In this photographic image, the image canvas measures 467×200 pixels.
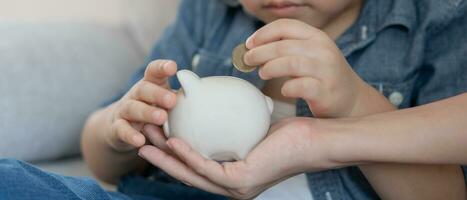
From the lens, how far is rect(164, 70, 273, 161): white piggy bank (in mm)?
623

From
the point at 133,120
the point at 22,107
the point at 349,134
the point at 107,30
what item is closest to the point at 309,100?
the point at 349,134

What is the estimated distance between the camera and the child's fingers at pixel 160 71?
675 millimetres

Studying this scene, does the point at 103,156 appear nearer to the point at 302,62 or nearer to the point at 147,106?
the point at 147,106

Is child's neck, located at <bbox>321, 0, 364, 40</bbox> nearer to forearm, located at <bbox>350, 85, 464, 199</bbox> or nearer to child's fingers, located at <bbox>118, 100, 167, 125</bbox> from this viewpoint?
forearm, located at <bbox>350, 85, 464, 199</bbox>

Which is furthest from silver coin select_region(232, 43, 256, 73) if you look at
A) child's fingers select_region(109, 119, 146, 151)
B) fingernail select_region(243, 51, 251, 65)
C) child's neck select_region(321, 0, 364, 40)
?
child's neck select_region(321, 0, 364, 40)

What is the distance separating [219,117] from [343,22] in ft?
1.23

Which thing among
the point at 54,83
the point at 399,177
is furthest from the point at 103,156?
the point at 399,177

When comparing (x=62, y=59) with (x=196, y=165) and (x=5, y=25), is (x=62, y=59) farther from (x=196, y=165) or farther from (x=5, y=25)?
(x=196, y=165)

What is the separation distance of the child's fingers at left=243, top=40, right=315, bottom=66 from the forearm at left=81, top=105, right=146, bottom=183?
13.0 inches

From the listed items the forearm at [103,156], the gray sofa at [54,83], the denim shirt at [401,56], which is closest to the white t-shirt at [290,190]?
the denim shirt at [401,56]

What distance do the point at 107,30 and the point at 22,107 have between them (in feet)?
0.94

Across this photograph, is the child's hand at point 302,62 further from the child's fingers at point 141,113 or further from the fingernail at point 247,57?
the child's fingers at point 141,113

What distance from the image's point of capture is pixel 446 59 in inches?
33.4

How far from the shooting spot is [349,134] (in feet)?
2.20
